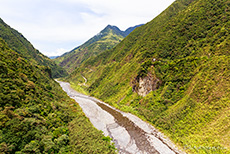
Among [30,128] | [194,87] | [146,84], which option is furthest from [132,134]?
[146,84]

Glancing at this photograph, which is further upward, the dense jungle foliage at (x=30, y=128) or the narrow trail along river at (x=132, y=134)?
the dense jungle foliage at (x=30, y=128)

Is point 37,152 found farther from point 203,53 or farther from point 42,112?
point 203,53

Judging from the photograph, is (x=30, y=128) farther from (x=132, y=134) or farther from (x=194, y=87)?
(x=194, y=87)

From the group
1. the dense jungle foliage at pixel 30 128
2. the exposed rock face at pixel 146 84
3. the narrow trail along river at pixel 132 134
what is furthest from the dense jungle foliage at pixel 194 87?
the dense jungle foliage at pixel 30 128

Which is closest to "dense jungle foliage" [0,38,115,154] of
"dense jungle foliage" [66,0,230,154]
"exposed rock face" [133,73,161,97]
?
"dense jungle foliage" [66,0,230,154]

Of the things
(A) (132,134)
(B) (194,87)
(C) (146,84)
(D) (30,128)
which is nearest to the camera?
(D) (30,128)

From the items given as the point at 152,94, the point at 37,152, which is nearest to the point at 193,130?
the point at 152,94

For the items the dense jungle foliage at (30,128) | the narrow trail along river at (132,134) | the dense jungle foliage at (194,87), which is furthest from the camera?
the narrow trail along river at (132,134)

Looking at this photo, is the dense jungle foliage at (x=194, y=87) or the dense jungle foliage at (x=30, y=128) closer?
the dense jungle foliage at (x=30, y=128)

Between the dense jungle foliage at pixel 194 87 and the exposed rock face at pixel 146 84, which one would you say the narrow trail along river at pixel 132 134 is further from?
the exposed rock face at pixel 146 84
